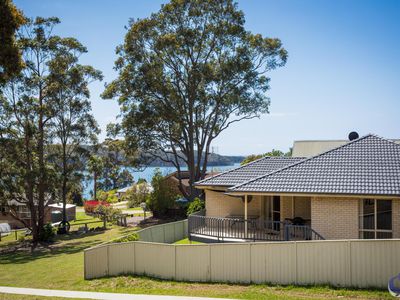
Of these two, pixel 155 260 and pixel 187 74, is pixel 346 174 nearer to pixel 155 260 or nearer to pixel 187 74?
pixel 155 260

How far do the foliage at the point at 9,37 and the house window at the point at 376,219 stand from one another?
15.8 meters

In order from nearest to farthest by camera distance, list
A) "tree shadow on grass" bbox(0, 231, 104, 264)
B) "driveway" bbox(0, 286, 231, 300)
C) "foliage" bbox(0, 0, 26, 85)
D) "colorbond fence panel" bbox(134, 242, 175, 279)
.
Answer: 1. "driveway" bbox(0, 286, 231, 300)
2. "foliage" bbox(0, 0, 26, 85)
3. "colorbond fence panel" bbox(134, 242, 175, 279)
4. "tree shadow on grass" bbox(0, 231, 104, 264)

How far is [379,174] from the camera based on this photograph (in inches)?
754

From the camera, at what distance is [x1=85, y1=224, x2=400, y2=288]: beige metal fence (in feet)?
48.0

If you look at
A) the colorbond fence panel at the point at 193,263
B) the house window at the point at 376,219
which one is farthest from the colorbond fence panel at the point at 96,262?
the house window at the point at 376,219

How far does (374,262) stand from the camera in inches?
575

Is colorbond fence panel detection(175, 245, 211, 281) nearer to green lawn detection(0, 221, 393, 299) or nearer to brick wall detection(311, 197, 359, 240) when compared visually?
green lawn detection(0, 221, 393, 299)

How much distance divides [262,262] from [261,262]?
0.04 meters

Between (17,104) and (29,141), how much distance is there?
3.18 meters


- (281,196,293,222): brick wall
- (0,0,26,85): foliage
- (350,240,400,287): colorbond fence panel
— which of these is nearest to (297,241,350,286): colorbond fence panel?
(350,240,400,287): colorbond fence panel

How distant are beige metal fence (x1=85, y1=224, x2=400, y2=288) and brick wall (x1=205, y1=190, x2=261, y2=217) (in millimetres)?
8402

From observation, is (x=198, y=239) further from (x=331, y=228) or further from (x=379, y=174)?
(x=379, y=174)

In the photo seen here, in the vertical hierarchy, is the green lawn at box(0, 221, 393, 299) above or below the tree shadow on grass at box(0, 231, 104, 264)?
above

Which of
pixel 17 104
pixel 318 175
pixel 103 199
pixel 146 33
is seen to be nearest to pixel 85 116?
pixel 17 104
